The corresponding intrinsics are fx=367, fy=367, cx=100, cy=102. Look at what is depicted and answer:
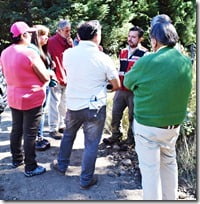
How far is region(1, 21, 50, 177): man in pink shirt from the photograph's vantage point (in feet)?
11.8

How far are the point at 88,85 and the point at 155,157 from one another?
3.13 feet

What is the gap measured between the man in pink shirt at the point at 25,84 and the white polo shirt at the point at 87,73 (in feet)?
1.17

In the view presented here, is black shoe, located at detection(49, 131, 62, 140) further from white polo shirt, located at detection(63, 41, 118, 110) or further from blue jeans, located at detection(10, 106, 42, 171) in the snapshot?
white polo shirt, located at detection(63, 41, 118, 110)

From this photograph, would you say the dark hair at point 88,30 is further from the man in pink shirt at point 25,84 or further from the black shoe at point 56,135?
the black shoe at point 56,135

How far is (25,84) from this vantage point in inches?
145

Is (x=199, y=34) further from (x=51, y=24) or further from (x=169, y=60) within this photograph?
(x=51, y=24)

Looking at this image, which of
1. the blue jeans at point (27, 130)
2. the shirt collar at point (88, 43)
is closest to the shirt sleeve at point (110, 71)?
the shirt collar at point (88, 43)

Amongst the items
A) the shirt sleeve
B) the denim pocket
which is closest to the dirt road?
the denim pocket

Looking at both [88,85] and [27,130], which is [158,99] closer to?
[88,85]

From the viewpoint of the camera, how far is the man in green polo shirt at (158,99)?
9.09ft

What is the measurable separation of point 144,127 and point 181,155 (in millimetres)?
1220

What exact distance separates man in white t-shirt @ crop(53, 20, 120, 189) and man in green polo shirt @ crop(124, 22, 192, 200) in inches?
22.2

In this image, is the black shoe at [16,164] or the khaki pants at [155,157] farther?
the black shoe at [16,164]

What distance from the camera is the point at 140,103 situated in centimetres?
293
